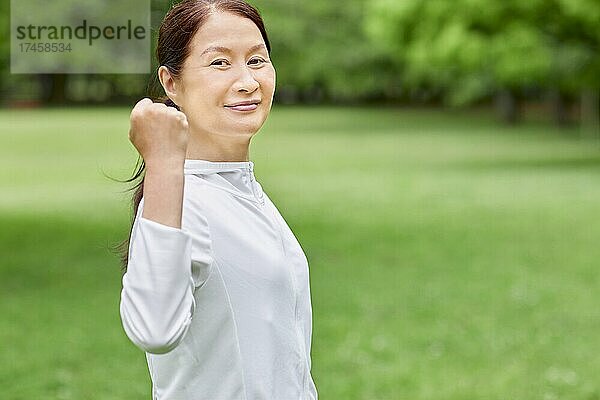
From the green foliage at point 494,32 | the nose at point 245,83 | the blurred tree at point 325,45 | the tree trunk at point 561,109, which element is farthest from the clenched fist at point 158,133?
the blurred tree at point 325,45

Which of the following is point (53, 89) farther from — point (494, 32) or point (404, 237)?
point (404, 237)

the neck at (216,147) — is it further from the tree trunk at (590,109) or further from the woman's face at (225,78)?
the tree trunk at (590,109)

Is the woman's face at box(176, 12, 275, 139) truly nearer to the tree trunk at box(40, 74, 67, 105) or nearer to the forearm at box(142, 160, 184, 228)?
the forearm at box(142, 160, 184, 228)

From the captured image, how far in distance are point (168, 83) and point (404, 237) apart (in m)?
11.9

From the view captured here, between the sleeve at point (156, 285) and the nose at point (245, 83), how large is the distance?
0.31 m

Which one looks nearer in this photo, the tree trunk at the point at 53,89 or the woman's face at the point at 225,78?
the woman's face at the point at 225,78

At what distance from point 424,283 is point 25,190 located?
10987 mm

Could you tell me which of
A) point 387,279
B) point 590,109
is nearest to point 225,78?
point 387,279

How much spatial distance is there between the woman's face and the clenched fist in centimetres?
24

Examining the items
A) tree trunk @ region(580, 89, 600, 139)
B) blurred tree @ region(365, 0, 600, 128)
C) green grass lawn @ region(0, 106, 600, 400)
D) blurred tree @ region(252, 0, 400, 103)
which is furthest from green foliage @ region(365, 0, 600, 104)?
blurred tree @ region(252, 0, 400, 103)

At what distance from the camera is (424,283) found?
10.3m

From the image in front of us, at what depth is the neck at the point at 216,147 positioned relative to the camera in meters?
1.74

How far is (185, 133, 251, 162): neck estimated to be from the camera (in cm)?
174

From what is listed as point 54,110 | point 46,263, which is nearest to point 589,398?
point 46,263
